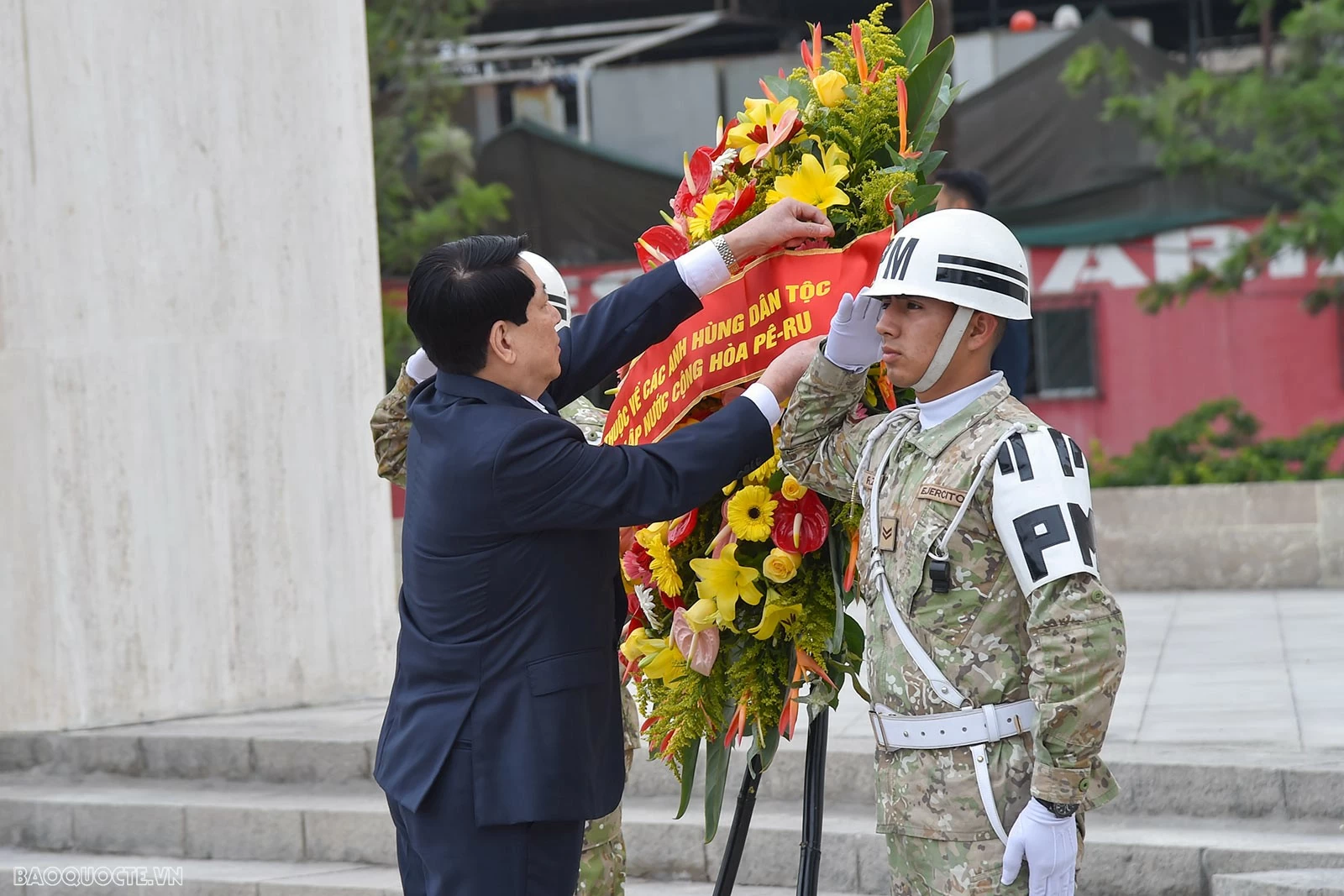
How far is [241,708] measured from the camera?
7.18 m

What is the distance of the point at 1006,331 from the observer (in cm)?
484

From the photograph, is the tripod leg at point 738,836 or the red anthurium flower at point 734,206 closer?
the red anthurium flower at point 734,206

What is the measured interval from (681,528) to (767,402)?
45cm

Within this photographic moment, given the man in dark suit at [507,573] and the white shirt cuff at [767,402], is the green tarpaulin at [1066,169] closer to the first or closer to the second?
the white shirt cuff at [767,402]

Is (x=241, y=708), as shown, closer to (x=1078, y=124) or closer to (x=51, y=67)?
(x=51, y=67)

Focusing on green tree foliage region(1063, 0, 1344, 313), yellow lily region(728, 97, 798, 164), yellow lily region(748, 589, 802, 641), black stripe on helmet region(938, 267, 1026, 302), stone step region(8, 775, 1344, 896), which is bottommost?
stone step region(8, 775, 1344, 896)

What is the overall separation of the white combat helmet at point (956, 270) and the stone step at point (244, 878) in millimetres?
2920

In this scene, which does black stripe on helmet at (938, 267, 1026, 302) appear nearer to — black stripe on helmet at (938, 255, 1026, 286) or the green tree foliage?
black stripe on helmet at (938, 255, 1026, 286)

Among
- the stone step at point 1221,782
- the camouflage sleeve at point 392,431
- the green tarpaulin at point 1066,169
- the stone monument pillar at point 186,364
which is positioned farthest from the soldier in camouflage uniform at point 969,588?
the green tarpaulin at point 1066,169

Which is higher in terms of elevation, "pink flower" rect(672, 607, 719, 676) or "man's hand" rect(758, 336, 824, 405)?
"man's hand" rect(758, 336, 824, 405)

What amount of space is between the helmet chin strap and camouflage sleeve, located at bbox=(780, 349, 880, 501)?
151mm

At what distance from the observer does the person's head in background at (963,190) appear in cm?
535

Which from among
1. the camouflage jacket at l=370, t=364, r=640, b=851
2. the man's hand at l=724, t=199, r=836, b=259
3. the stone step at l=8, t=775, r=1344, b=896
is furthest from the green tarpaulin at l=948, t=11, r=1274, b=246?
the man's hand at l=724, t=199, r=836, b=259

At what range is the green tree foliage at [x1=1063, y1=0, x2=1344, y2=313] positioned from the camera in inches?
376
